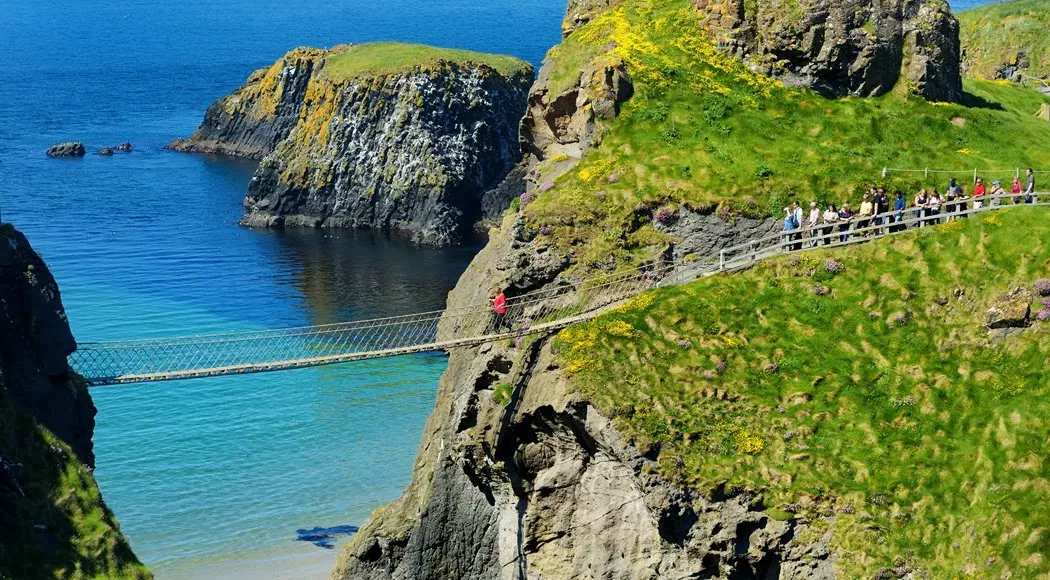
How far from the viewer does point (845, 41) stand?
221 ft

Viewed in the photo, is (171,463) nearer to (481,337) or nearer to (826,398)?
(481,337)

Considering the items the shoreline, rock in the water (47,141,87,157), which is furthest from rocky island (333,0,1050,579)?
rock in the water (47,141,87,157)

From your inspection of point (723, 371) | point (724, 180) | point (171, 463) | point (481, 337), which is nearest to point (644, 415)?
point (723, 371)

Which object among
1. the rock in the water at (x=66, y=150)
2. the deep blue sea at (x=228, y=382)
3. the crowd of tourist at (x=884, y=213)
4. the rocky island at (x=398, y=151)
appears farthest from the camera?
the rock in the water at (x=66, y=150)

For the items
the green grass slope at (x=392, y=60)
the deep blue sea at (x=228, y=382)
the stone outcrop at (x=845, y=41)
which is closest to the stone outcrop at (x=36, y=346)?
the deep blue sea at (x=228, y=382)

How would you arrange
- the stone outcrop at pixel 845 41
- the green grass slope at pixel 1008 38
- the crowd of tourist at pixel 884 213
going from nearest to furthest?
1. the crowd of tourist at pixel 884 213
2. the stone outcrop at pixel 845 41
3. the green grass slope at pixel 1008 38

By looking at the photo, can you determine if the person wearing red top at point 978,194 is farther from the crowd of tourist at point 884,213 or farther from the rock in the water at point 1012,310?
the rock in the water at point 1012,310

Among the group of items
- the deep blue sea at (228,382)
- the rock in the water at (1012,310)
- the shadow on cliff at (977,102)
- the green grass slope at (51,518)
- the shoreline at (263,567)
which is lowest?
the deep blue sea at (228,382)

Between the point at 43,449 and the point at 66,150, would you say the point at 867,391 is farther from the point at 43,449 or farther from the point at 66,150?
the point at 66,150

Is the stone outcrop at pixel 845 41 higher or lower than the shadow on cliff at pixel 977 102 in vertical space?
higher

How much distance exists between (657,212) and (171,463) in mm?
34485

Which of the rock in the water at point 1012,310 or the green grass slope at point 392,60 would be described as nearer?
the rock in the water at point 1012,310

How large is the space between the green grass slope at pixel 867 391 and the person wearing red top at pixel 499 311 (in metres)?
3.81

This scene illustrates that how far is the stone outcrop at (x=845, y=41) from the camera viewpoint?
67312mm
